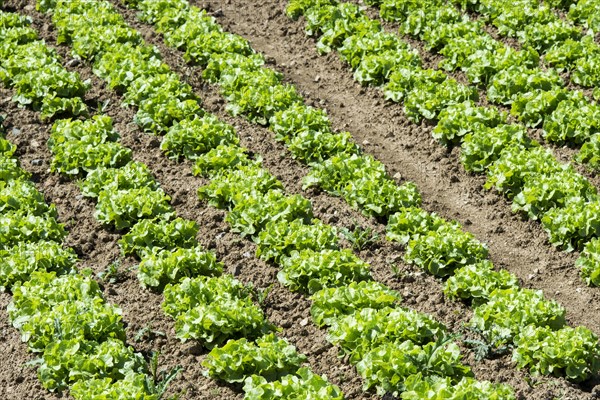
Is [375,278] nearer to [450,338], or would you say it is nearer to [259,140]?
[450,338]

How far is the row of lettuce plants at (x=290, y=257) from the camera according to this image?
32.6 ft

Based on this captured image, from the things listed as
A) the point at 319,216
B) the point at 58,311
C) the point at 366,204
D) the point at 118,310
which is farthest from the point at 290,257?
the point at 58,311

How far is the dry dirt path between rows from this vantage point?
1191cm

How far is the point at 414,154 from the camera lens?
46.3 feet

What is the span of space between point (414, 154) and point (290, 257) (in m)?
3.11

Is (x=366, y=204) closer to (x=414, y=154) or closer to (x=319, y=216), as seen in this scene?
(x=319, y=216)

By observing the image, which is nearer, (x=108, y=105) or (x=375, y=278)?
(x=375, y=278)

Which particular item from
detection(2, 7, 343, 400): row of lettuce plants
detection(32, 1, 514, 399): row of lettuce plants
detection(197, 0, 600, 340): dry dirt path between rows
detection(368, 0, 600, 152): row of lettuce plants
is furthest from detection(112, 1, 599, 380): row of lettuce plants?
detection(368, 0, 600, 152): row of lettuce plants

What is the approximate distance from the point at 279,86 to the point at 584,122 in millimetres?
4144

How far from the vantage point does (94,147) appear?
13.5 m

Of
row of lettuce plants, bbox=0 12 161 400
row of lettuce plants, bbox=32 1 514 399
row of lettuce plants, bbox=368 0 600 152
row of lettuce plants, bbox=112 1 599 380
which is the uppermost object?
row of lettuce plants, bbox=368 0 600 152

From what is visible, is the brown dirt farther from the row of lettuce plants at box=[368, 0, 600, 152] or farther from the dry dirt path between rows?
the row of lettuce plants at box=[368, 0, 600, 152]

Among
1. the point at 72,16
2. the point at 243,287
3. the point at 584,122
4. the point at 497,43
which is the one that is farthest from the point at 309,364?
the point at 72,16

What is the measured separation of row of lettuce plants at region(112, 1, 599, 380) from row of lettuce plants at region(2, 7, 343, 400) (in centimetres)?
95
